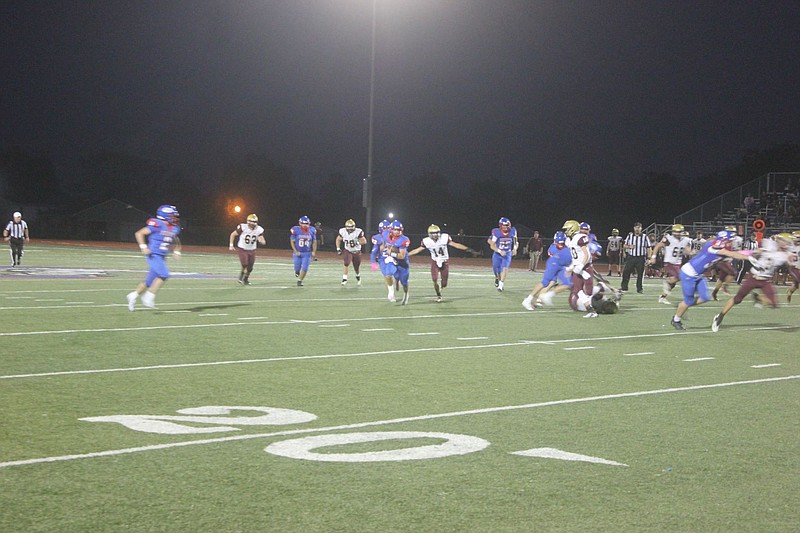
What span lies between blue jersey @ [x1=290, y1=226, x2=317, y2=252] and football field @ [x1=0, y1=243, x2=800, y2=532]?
375 inches

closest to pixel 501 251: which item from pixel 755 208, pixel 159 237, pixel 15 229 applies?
pixel 159 237

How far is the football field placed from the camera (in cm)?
448

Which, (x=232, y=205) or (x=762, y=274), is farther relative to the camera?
(x=232, y=205)

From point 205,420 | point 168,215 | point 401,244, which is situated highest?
point 168,215

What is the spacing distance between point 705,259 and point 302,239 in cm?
1194

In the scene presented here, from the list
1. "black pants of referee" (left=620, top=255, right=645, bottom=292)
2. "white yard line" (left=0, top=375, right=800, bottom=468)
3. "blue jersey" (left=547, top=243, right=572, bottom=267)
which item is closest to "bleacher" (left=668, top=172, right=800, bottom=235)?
"black pants of referee" (left=620, top=255, right=645, bottom=292)

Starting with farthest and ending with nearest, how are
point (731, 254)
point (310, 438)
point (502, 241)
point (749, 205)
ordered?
point (749, 205) → point (502, 241) → point (731, 254) → point (310, 438)

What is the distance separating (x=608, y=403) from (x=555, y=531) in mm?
3574

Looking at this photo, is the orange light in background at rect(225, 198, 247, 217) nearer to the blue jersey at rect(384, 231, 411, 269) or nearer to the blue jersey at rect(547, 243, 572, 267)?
the blue jersey at rect(384, 231, 411, 269)

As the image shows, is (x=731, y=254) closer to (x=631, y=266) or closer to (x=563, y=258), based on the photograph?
(x=563, y=258)

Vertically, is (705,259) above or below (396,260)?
above

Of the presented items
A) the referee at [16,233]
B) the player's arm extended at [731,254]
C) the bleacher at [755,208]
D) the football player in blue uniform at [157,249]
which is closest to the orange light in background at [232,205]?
the bleacher at [755,208]

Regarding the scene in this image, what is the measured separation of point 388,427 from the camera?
640 centimetres

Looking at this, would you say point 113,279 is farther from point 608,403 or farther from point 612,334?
point 608,403
